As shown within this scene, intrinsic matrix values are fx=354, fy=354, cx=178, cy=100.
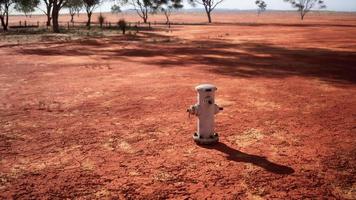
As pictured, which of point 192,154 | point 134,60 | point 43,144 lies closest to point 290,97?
point 192,154

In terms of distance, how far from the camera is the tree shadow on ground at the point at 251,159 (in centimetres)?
469

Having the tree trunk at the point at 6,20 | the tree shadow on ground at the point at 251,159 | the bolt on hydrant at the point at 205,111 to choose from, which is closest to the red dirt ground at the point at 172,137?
the tree shadow on ground at the point at 251,159

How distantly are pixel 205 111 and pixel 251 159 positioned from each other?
1021 millimetres

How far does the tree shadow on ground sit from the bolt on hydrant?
0.16 metres

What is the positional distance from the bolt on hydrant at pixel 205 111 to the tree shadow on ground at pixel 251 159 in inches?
6.2

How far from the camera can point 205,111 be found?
18.0 ft

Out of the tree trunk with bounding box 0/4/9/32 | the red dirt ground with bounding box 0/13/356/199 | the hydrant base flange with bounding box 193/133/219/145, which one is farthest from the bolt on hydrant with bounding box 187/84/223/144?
the tree trunk with bounding box 0/4/9/32

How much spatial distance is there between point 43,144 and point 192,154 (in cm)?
245

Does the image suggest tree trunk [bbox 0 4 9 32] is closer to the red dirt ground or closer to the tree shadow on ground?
the red dirt ground

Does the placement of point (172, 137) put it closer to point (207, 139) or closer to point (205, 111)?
point (207, 139)

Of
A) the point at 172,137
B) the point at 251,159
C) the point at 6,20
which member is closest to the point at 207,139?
the point at 172,137

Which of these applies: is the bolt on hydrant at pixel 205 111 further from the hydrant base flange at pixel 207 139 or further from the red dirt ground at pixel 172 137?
the red dirt ground at pixel 172 137

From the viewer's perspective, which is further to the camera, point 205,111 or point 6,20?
point 6,20

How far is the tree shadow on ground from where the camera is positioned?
15.4ft
